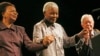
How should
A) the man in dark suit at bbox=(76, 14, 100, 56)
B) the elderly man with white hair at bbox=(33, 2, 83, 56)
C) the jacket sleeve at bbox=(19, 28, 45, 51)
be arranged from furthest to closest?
the man in dark suit at bbox=(76, 14, 100, 56), the elderly man with white hair at bbox=(33, 2, 83, 56), the jacket sleeve at bbox=(19, 28, 45, 51)

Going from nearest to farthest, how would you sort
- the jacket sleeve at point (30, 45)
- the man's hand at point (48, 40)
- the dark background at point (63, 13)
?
the man's hand at point (48, 40) < the jacket sleeve at point (30, 45) < the dark background at point (63, 13)

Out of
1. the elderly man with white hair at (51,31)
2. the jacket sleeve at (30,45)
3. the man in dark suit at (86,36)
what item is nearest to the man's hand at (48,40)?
the jacket sleeve at (30,45)

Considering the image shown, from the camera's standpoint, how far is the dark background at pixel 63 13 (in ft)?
13.0

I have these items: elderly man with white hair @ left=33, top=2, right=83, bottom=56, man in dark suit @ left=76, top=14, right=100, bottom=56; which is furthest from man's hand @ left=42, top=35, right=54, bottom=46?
man in dark suit @ left=76, top=14, right=100, bottom=56

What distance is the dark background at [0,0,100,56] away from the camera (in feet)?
13.0

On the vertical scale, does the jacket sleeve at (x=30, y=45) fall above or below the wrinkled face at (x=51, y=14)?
below

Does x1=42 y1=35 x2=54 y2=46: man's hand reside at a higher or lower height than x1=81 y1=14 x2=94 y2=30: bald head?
lower

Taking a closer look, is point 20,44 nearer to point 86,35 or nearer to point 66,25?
point 86,35

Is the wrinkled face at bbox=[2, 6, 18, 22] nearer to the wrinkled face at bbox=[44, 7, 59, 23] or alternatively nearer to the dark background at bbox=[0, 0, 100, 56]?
the wrinkled face at bbox=[44, 7, 59, 23]

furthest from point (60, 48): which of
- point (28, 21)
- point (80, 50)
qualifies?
point (28, 21)

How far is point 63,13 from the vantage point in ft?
13.5

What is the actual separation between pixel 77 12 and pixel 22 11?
0.80 meters

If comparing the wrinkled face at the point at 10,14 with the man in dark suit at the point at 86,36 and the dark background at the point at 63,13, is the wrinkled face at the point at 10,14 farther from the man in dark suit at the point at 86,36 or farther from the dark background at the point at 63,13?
the dark background at the point at 63,13

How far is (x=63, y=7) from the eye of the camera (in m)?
4.13
